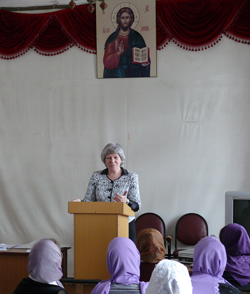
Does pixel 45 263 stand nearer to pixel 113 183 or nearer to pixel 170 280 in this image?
pixel 170 280

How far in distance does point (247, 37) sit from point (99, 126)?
8.16ft

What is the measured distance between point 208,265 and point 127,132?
3.55 m

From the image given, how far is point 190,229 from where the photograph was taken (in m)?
5.18

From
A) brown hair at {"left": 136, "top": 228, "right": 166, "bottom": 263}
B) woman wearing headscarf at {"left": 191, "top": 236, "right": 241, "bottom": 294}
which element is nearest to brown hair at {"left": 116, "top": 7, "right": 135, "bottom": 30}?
brown hair at {"left": 136, "top": 228, "right": 166, "bottom": 263}

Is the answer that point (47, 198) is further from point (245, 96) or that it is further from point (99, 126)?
point (245, 96)

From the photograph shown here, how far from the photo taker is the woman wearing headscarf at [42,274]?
1979mm

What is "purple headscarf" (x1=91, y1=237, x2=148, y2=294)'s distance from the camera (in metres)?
2.04

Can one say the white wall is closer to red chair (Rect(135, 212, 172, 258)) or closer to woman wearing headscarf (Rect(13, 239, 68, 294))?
red chair (Rect(135, 212, 172, 258))

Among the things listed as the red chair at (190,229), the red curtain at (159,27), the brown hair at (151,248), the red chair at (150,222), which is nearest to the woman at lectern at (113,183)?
the brown hair at (151,248)

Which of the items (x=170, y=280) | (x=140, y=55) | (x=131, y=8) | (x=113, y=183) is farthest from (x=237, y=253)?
(x=131, y=8)

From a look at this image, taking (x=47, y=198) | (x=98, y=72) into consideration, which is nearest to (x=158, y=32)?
(x=98, y=72)

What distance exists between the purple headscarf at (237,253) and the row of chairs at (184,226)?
224 centimetres

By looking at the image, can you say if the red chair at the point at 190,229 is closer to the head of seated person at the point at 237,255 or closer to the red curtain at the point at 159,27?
the head of seated person at the point at 237,255

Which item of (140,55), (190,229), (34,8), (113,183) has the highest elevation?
(34,8)
